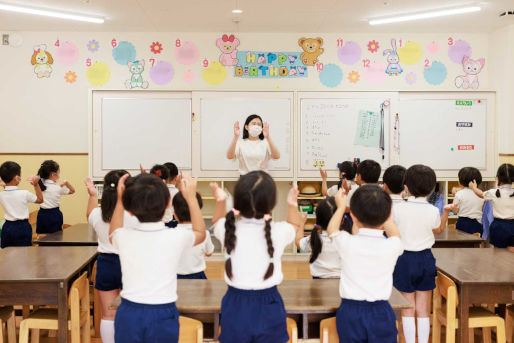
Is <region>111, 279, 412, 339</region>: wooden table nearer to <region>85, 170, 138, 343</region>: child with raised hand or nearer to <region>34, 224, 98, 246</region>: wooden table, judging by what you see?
<region>85, 170, 138, 343</region>: child with raised hand

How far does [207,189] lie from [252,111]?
45.2 inches

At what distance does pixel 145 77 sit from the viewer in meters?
5.50

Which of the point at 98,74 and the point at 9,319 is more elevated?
the point at 98,74

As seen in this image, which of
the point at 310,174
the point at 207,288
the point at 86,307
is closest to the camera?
the point at 207,288

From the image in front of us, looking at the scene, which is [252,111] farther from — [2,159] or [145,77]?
[2,159]

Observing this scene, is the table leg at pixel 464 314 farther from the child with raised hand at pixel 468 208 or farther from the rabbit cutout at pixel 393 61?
the rabbit cutout at pixel 393 61

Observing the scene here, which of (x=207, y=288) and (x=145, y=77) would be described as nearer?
(x=207, y=288)

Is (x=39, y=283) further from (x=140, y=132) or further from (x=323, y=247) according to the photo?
(x=140, y=132)

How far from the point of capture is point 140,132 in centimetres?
532

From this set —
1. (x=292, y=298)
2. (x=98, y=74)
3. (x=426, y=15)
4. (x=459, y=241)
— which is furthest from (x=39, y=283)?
(x=426, y=15)

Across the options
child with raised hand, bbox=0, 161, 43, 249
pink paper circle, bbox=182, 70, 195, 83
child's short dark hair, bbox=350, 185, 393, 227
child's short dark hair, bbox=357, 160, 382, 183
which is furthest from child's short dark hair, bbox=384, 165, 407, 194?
pink paper circle, bbox=182, 70, 195, 83

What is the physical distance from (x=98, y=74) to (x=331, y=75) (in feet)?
9.51

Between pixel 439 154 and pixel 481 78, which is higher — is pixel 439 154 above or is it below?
below

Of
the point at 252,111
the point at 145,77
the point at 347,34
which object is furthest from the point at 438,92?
the point at 145,77
